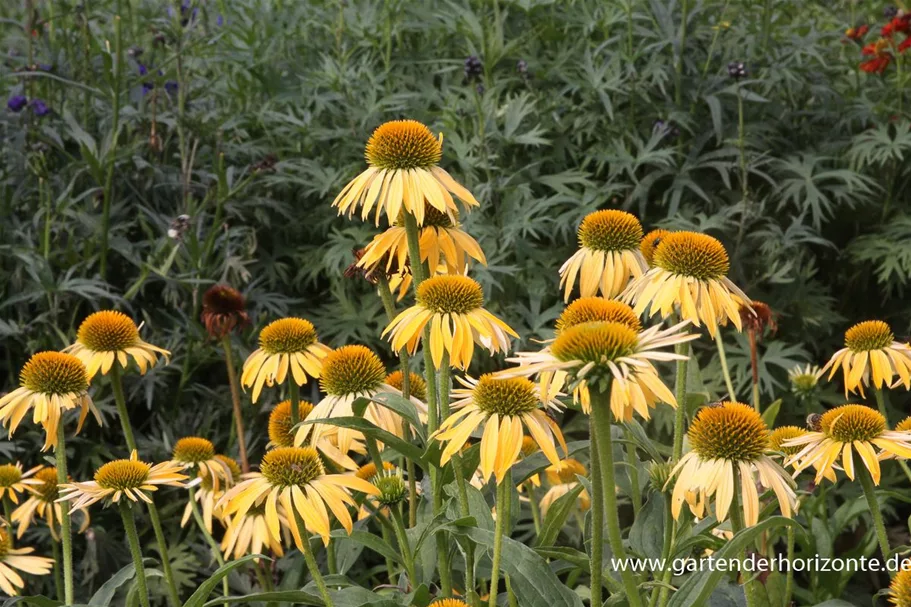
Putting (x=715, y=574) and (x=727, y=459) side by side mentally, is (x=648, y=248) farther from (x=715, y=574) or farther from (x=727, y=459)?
(x=715, y=574)

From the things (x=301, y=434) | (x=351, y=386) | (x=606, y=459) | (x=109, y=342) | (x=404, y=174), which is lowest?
(x=606, y=459)

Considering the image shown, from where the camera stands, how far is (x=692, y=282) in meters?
1.48

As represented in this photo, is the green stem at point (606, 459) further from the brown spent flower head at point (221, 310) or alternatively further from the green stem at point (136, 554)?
the brown spent flower head at point (221, 310)

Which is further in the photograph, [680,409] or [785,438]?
A: [785,438]

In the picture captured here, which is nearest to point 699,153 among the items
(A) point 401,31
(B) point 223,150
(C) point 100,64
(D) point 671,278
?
(A) point 401,31

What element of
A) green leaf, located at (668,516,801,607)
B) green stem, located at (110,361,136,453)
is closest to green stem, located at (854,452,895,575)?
green leaf, located at (668,516,801,607)

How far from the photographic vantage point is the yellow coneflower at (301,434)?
5.52 ft

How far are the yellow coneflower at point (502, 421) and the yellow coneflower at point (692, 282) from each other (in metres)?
0.22

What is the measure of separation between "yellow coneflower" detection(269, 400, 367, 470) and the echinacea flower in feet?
0.35

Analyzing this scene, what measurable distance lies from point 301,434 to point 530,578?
18.0 inches

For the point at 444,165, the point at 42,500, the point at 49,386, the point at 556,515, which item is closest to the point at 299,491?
the point at 556,515

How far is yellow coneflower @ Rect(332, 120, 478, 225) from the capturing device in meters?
1.56

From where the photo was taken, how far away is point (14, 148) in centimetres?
332

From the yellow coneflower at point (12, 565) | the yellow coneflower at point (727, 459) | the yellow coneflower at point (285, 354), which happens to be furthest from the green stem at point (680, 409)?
the yellow coneflower at point (12, 565)
